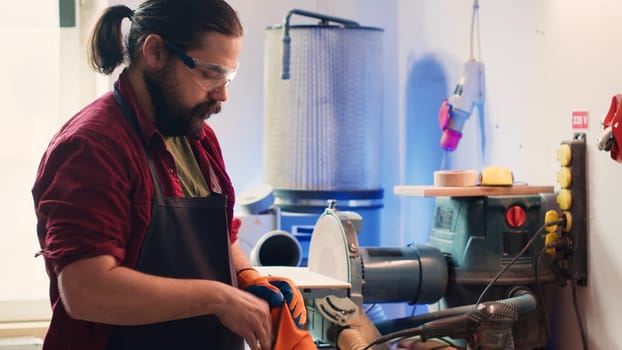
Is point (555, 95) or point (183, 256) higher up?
point (555, 95)

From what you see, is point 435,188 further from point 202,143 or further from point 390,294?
point 202,143

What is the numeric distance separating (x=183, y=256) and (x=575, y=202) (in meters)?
1.08

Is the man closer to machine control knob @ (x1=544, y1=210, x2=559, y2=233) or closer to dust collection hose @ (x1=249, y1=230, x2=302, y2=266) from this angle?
machine control knob @ (x1=544, y1=210, x2=559, y2=233)

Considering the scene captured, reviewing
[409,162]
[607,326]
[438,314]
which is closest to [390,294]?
[438,314]

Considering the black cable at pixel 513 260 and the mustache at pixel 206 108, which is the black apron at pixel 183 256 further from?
the black cable at pixel 513 260

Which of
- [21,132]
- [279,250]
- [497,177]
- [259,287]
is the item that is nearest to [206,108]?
[259,287]

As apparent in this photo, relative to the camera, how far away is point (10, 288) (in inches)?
127

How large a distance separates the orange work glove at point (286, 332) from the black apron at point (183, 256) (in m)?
0.10

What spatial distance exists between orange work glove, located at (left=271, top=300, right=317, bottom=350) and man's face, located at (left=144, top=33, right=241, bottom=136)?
0.36 metres

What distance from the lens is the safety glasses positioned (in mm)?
1353

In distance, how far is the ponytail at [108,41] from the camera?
4.69 feet

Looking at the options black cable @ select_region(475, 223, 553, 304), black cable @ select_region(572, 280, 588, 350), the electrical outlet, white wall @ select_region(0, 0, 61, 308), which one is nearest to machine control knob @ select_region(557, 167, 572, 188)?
the electrical outlet

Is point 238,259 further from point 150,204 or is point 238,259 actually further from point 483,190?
point 483,190

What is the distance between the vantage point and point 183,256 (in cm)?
137
